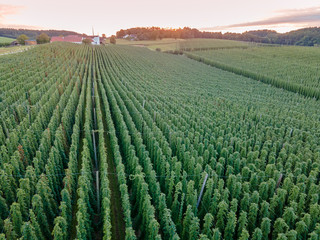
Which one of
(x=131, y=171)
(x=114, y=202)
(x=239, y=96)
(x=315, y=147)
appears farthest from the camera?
(x=239, y=96)

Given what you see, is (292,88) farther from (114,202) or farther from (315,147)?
(114,202)

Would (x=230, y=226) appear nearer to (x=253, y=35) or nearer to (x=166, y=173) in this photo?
(x=166, y=173)

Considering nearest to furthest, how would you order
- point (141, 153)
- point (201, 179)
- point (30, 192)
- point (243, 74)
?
point (30, 192)
point (201, 179)
point (141, 153)
point (243, 74)

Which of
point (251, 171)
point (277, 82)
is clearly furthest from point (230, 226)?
point (277, 82)

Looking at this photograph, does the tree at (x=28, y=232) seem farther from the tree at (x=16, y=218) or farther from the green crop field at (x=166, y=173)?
the tree at (x=16, y=218)

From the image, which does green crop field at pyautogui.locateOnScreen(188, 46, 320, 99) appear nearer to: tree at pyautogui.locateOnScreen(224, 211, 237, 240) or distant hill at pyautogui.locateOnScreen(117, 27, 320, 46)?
tree at pyautogui.locateOnScreen(224, 211, 237, 240)

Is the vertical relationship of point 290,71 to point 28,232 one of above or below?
above

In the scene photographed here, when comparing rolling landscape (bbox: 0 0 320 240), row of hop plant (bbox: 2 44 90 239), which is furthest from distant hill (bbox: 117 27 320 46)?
row of hop plant (bbox: 2 44 90 239)

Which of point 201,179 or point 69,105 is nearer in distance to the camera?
point 201,179

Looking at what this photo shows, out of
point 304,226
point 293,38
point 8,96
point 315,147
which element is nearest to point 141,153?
point 304,226
